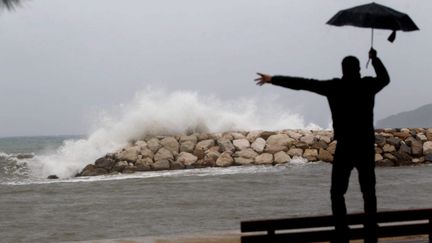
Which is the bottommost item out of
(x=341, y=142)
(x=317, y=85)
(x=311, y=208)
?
(x=311, y=208)

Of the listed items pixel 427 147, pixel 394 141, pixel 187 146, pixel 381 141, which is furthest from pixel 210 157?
pixel 427 147

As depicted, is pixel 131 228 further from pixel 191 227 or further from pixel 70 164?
pixel 70 164

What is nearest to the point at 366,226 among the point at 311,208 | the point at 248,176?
the point at 311,208

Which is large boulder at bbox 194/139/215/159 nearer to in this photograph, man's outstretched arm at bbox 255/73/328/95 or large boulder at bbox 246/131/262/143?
large boulder at bbox 246/131/262/143

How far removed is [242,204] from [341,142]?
28.5 feet

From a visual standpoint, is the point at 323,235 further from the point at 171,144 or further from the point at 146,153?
the point at 171,144

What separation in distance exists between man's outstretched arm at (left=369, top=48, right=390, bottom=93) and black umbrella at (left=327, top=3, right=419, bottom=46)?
0.72ft

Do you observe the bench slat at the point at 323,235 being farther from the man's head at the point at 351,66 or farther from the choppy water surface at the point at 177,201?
the choppy water surface at the point at 177,201

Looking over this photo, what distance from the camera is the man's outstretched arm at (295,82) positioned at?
174 inches

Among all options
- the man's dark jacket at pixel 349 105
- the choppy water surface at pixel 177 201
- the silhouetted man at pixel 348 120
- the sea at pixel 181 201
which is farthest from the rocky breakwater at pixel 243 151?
the man's dark jacket at pixel 349 105

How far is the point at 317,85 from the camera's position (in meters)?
4.49

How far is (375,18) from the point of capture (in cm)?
493

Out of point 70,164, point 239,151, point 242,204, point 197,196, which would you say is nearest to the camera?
point 242,204

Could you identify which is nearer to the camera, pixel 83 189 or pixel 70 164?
pixel 83 189
